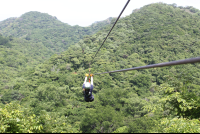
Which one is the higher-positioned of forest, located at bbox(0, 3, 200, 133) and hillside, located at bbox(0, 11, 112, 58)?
hillside, located at bbox(0, 11, 112, 58)

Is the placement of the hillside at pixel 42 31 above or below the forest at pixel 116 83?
above

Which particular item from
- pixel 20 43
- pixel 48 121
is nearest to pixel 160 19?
pixel 48 121

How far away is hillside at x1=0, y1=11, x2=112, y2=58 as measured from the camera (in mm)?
95750

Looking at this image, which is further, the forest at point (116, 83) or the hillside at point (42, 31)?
the hillside at point (42, 31)

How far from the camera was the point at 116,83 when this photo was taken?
107ft

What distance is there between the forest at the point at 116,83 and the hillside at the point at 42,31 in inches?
809

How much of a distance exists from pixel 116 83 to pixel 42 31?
330 ft

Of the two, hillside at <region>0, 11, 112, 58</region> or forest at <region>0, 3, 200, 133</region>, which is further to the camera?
hillside at <region>0, 11, 112, 58</region>

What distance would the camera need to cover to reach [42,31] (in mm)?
111688

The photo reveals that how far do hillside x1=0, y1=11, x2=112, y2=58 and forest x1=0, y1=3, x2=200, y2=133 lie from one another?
67.5ft

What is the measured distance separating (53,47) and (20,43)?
23209 mm

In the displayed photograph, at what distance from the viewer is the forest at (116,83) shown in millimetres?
5863

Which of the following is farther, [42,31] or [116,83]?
[42,31]

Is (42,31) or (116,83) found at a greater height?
(42,31)
